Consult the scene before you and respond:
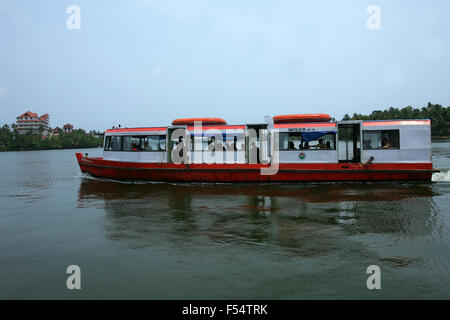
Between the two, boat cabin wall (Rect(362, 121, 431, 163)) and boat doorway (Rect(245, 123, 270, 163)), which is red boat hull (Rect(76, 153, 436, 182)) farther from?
boat doorway (Rect(245, 123, 270, 163))

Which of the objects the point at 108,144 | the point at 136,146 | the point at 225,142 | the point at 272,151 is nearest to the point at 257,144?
the point at 272,151

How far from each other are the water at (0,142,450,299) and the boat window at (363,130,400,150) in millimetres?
3152

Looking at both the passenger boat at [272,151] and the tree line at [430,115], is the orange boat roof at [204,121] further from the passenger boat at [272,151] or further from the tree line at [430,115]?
the tree line at [430,115]

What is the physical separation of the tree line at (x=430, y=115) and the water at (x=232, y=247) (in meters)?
103

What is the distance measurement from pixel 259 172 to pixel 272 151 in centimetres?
131

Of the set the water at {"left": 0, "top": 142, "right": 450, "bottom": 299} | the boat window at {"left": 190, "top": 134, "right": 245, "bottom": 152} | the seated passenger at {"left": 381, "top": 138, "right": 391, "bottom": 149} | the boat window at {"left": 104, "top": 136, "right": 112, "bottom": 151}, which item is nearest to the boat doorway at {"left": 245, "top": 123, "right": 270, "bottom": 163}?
the boat window at {"left": 190, "top": 134, "right": 245, "bottom": 152}

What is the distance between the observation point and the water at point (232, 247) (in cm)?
550

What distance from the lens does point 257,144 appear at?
18.2 meters

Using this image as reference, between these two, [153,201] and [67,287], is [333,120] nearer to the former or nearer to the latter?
[153,201]

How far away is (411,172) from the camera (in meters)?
15.8

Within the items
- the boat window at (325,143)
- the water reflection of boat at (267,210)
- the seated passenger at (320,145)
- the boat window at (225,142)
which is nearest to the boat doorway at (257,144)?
the boat window at (225,142)

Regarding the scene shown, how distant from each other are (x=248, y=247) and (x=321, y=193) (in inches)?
322

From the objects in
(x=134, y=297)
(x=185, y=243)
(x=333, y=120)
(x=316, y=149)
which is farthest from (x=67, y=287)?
(x=333, y=120)

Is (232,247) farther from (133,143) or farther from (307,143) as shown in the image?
(133,143)
